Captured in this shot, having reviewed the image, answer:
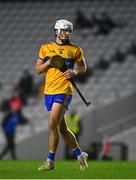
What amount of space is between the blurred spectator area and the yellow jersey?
9860mm

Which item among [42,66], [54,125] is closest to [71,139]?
[54,125]

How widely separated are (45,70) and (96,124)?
32.5 feet

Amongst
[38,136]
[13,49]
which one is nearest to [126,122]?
[38,136]

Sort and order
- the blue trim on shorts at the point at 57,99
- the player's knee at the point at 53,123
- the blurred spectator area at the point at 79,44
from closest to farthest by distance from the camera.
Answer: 1. the player's knee at the point at 53,123
2. the blue trim on shorts at the point at 57,99
3. the blurred spectator area at the point at 79,44

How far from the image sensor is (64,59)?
8.92 meters

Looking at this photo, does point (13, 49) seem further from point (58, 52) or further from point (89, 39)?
point (58, 52)

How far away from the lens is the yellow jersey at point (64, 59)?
8.88m

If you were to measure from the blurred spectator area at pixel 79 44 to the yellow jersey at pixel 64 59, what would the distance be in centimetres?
986

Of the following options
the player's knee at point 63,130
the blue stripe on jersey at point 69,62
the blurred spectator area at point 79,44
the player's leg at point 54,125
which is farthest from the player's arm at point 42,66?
the blurred spectator area at point 79,44

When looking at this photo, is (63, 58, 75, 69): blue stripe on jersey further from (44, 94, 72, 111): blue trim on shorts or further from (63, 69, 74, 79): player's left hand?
(44, 94, 72, 111): blue trim on shorts

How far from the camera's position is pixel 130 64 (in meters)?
20.0

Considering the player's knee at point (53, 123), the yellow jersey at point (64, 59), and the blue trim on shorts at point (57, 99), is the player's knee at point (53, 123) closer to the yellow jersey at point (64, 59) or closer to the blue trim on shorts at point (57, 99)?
the blue trim on shorts at point (57, 99)

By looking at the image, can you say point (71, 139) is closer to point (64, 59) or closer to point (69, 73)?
point (69, 73)

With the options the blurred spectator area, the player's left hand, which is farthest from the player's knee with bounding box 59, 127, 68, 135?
the blurred spectator area
